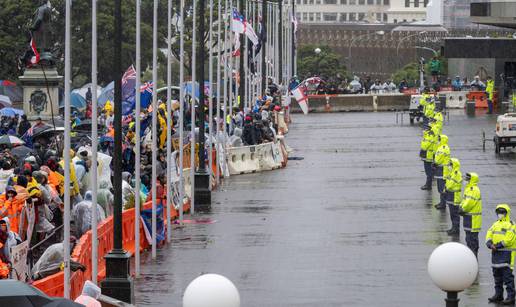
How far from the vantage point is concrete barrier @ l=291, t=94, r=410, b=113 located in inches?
3187

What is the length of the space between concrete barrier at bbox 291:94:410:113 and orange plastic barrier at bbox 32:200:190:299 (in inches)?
1998

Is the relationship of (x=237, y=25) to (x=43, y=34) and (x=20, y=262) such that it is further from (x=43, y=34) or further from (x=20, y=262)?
(x=20, y=262)

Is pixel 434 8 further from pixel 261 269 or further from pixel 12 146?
pixel 261 269

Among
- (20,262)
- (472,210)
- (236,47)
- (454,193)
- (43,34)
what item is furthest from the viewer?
(236,47)

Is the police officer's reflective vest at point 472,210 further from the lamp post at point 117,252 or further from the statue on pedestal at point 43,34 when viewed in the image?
the statue on pedestal at point 43,34

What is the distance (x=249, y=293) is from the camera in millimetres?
22641

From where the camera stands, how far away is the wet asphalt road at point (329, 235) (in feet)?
74.7

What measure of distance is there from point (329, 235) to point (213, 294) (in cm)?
1807

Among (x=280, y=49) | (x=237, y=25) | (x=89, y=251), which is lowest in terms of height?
(x=89, y=251)

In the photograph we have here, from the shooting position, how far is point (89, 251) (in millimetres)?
22797

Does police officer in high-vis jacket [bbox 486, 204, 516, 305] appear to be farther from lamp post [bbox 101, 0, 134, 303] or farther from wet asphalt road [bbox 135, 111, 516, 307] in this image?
lamp post [bbox 101, 0, 134, 303]

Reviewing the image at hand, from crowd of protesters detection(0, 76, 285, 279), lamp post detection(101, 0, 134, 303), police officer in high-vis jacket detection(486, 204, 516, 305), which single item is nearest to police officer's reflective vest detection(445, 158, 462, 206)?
crowd of protesters detection(0, 76, 285, 279)

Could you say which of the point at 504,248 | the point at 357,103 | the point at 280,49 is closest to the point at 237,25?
the point at 504,248

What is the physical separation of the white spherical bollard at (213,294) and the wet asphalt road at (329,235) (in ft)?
32.0
